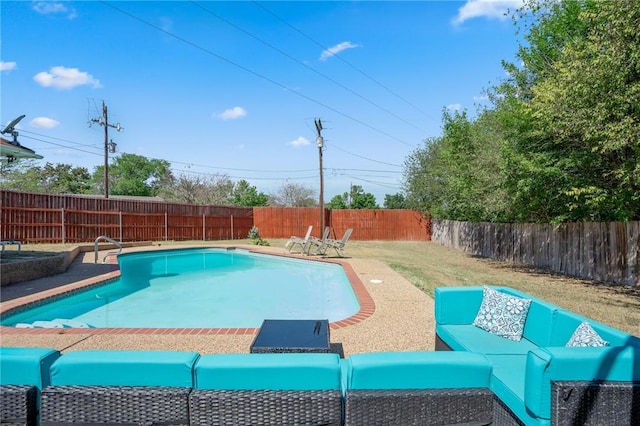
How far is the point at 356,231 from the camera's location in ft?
74.5

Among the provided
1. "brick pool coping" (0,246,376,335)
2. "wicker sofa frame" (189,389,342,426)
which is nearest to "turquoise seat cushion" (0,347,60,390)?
"wicker sofa frame" (189,389,342,426)

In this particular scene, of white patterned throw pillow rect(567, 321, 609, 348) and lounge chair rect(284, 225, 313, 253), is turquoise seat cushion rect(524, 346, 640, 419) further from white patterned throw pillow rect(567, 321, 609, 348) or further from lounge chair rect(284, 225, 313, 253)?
lounge chair rect(284, 225, 313, 253)

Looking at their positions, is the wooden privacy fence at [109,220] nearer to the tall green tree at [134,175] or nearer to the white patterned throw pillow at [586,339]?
the white patterned throw pillow at [586,339]

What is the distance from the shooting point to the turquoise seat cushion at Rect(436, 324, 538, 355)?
2920 millimetres

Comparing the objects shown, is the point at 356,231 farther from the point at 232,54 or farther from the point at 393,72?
the point at 232,54

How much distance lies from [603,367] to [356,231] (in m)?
20.9

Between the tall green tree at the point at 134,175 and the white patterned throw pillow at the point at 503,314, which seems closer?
the white patterned throw pillow at the point at 503,314

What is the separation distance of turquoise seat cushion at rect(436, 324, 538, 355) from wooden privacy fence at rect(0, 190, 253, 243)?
47.1 ft

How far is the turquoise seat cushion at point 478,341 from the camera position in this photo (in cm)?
292

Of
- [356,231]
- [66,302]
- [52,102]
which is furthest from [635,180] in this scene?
[52,102]

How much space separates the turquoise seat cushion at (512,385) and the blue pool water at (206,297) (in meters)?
3.66

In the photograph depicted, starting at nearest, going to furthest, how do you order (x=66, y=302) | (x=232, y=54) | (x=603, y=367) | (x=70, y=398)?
(x=70, y=398) < (x=603, y=367) < (x=66, y=302) < (x=232, y=54)

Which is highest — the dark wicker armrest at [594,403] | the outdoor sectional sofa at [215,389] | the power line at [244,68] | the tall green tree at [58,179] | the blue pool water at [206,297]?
the power line at [244,68]

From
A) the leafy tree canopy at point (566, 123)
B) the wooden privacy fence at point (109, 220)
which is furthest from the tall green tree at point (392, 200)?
the leafy tree canopy at point (566, 123)
